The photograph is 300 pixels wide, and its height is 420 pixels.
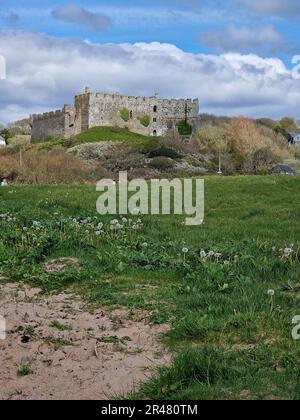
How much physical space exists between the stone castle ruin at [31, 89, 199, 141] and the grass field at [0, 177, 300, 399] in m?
53.3

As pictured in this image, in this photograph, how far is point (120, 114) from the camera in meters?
69.8

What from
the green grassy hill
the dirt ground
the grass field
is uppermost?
the green grassy hill

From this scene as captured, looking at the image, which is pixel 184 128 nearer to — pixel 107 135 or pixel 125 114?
pixel 125 114

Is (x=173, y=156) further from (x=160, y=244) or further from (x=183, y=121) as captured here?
(x=160, y=244)

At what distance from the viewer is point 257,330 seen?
225 inches

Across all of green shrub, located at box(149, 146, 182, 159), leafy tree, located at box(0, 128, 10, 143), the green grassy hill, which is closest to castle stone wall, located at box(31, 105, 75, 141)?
the green grassy hill

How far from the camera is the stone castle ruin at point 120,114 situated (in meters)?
68.1

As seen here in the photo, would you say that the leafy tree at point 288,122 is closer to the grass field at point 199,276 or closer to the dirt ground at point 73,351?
the grass field at point 199,276

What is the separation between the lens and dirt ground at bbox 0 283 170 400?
4.79 meters

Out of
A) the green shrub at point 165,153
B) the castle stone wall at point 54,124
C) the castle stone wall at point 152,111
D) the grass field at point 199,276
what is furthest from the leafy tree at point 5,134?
the grass field at point 199,276

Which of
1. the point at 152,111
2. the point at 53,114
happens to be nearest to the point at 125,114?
the point at 152,111

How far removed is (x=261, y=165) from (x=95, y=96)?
27.1 metres

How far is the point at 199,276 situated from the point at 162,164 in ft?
129

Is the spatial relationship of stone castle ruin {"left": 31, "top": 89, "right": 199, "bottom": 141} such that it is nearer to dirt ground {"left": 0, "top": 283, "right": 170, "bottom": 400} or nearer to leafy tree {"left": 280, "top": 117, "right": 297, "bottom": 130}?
leafy tree {"left": 280, "top": 117, "right": 297, "bottom": 130}
